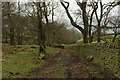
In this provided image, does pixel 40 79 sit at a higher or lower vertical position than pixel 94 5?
lower

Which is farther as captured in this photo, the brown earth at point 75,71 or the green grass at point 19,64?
the green grass at point 19,64

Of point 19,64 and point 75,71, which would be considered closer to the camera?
point 75,71

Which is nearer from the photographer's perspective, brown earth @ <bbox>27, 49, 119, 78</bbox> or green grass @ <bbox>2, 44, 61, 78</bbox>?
brown earth @ <bbox>27, 49, 119, 78</bbox>

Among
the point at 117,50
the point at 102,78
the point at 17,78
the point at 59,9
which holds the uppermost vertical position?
the point at 59,9

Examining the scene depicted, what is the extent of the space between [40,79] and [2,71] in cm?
324

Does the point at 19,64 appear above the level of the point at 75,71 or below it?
below

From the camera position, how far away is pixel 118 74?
488cm

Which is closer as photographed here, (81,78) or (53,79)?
(81,78)

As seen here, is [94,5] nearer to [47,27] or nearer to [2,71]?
[47,27]

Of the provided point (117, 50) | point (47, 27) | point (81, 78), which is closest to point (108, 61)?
point (117, 50)

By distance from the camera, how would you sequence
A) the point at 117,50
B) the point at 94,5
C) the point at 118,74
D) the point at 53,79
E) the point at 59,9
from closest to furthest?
the point at 118,74 → the point at 117,50 → the point at 53,79 → the point at 94,5 → the point at 59,9

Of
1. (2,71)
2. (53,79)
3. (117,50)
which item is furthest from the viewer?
(2,71)

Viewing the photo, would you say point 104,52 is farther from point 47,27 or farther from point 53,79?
point 47,27

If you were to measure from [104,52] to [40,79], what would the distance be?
4.62 metres
